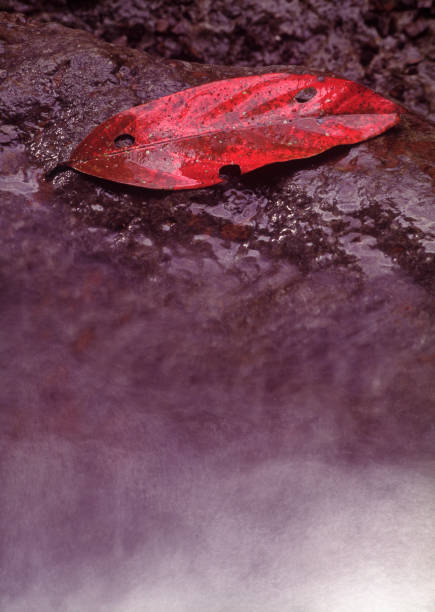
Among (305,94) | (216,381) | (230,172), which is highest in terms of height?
(305,94)

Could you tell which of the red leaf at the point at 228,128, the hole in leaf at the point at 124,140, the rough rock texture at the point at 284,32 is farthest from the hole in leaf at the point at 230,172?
the rough rock texture at the point at 284,32

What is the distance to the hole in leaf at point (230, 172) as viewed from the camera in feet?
3.69

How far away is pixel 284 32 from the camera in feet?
4.89

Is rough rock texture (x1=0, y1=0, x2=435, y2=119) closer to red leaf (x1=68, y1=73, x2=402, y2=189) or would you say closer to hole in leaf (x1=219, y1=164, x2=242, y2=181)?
red leaf (x1=68, y1=73, x2=402, y2=189)

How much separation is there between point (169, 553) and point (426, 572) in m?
0.57

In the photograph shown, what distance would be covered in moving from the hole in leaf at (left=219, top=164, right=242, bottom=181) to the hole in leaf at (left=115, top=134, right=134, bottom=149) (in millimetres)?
212

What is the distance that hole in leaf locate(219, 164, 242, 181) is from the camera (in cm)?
112

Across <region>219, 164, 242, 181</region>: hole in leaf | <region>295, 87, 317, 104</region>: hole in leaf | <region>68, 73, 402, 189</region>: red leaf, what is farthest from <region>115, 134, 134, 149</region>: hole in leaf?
<region>295, 87, 317, 104</region>: hole in leaf

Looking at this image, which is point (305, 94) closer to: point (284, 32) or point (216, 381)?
point (284, 32)

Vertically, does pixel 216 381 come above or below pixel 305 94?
below

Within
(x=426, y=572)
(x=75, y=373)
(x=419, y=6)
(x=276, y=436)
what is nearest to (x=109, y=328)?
(x=75, y=373)

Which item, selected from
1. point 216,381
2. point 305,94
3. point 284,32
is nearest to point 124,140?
point 305,94

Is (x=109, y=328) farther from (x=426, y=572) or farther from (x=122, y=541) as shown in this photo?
(x=426, y=572)

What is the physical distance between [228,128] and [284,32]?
55 centimetres
